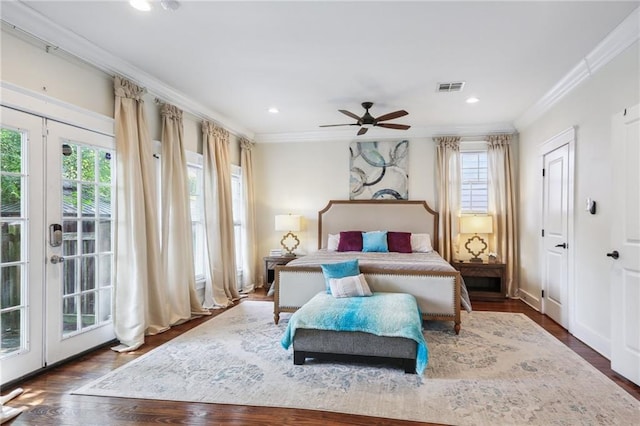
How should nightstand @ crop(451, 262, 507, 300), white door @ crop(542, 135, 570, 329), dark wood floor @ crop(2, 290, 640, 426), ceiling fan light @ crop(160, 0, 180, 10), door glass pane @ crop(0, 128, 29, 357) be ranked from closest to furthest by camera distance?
dark wood floor @ crop(2, 290, 640, 426) < ceiling fan light @ crop(160, 0, 180, 10) < door glass pane @ crop(0, 128, 29, 357) < white door @ crop(542, 135, 570, 329) < nightstand @ crop(451, 262, 507, 300)

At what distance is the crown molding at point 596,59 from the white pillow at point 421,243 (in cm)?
241

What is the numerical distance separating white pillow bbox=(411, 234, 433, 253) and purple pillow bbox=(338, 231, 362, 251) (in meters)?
0.87

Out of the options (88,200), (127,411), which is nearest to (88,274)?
(88,200)

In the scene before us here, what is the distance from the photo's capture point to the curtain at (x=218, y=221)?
5.27 m

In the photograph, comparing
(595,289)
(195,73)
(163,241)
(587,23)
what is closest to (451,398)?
(595,289)

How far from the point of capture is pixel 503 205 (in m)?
6.04

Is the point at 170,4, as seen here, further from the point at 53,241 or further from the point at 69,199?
the point at 53,241

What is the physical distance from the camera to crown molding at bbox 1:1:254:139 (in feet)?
8.84

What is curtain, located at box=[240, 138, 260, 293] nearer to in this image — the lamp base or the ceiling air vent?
the lamp base

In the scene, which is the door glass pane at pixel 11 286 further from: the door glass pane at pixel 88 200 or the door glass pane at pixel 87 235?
the door glass pane at pixel 88 200

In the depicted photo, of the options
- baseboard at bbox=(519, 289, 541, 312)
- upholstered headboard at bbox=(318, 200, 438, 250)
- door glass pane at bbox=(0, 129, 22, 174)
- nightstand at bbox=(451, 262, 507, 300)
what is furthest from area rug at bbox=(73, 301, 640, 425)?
upholstered headboard at bbox=(318, 200, 438, 250)

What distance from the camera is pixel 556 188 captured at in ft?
14.8

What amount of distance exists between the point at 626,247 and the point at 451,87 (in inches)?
96.7

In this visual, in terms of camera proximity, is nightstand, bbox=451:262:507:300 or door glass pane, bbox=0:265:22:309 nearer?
door glass pane, bbox=0:265:22:309
